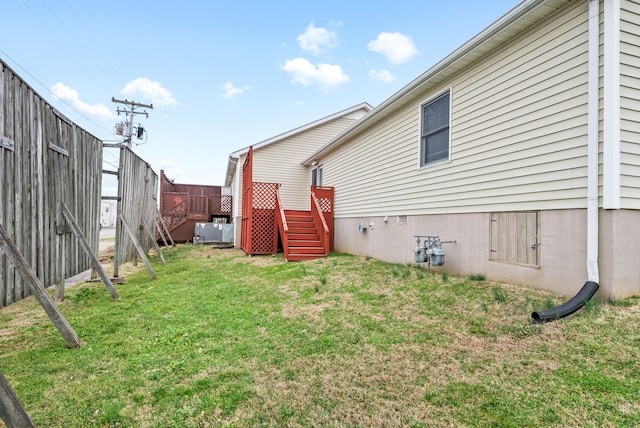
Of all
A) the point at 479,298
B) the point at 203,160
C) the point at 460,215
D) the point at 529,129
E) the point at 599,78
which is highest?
the point at 203,160

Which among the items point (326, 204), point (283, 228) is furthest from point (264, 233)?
point (326, 204)

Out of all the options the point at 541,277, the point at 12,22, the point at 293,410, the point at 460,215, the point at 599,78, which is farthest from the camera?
the point at 12,22

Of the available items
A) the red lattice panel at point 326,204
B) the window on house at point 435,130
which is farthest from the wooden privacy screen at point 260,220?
the window on house at point 435,130

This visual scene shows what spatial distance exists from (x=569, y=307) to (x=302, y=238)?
23.1 feet

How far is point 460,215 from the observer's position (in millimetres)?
5289

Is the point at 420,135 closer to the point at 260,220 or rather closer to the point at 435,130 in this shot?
the point at 435,130

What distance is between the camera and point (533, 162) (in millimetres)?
4074

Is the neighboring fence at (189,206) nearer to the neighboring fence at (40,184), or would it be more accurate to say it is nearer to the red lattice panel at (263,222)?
the red lattice panel at (263,222)

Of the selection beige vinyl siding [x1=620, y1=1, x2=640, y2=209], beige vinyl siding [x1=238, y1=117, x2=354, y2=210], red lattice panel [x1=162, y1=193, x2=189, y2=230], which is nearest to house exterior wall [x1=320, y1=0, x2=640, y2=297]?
beige vinyl siding [x1=620, y1=1, x2=640, y2=209]

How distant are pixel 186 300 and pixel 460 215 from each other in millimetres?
4707

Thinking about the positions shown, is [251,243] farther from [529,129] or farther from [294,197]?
[529,129]

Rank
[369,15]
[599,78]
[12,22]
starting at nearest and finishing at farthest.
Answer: [599,78] → [12,22] → [369,15]

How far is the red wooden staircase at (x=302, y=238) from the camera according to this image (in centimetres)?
881

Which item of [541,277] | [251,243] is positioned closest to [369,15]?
[251,243]
